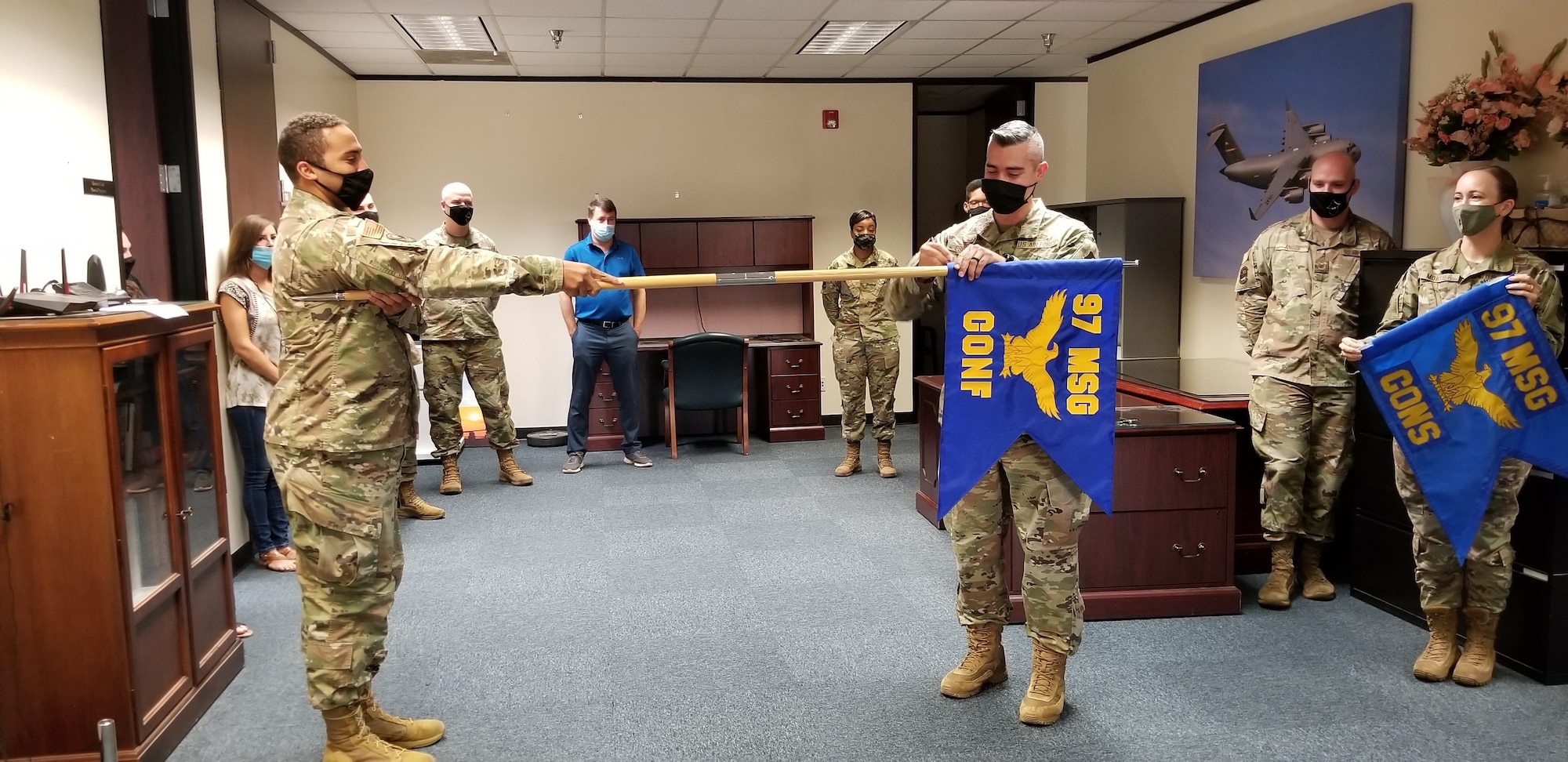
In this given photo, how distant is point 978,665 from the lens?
9.68 feet

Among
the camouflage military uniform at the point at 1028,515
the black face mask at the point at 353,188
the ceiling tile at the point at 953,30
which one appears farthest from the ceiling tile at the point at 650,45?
the black face mask at the point at 353,188

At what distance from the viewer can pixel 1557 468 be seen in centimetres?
287

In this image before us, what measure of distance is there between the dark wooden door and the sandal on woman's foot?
3.46 feet

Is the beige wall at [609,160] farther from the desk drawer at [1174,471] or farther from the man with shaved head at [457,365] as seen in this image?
the desk drawer at [1174,471]

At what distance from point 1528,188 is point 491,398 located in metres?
4.96

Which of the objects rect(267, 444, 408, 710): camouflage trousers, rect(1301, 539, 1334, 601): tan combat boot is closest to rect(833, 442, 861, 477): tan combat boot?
rect(1301, 539, 1334, 601): tan combat boot

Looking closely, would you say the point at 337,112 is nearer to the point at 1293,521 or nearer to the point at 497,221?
the point at 497,221

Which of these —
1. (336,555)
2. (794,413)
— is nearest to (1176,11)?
(794,413)

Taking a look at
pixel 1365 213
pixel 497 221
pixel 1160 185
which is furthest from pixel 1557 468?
pixel 497 221

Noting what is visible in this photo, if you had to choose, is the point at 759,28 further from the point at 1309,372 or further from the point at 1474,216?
the point at 1474,216

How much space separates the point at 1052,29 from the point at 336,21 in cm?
406

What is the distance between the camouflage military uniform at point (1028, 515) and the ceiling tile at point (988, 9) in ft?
9.47

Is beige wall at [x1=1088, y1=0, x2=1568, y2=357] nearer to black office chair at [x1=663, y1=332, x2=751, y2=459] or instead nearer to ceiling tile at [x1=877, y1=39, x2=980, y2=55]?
ceiling tile at [x1=877, y1=39, x2=980, y2=55]

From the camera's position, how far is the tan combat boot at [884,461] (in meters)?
6.04
